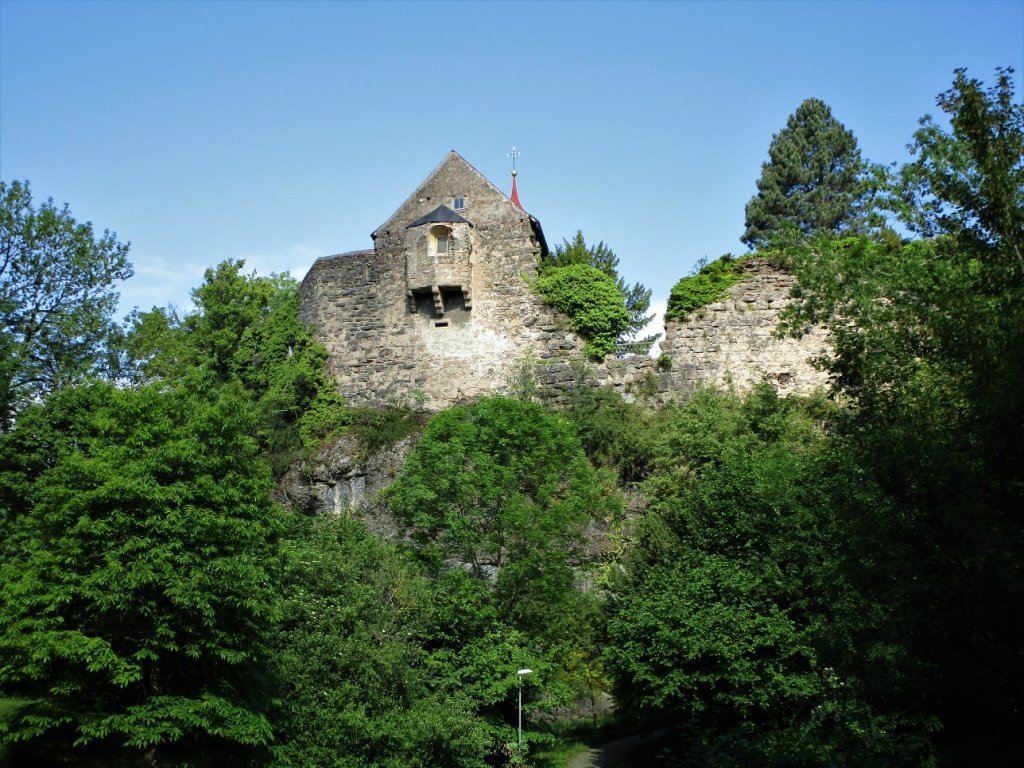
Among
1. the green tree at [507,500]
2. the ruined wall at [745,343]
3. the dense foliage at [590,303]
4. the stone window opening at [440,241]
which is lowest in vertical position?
the green tree at [507,500]

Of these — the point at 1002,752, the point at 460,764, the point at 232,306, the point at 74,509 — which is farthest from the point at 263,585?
the point at 232,306

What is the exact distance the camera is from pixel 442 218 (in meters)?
32.1

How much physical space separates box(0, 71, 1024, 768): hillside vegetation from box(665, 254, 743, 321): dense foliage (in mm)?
262

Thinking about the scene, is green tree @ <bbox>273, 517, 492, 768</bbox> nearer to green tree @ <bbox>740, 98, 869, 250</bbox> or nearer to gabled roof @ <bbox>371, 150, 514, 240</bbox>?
gabled roof @ <bbox>371, 150, 514, 240</bbox>

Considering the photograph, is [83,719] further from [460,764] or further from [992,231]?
[992,231]

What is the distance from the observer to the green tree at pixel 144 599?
17375 millimetres

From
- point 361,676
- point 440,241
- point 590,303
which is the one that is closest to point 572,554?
point 361,676

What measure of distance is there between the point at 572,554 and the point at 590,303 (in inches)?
359

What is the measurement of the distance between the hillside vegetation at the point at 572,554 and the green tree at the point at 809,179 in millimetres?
19478

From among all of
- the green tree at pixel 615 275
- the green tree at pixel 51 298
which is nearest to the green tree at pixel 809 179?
the green tree at pixel 615 275

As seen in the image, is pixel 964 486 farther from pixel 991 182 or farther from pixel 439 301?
pixel 439 301

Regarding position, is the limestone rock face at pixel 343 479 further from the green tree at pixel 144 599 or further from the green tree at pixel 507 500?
the green tree at pixel 144 599

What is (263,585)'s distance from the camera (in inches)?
775

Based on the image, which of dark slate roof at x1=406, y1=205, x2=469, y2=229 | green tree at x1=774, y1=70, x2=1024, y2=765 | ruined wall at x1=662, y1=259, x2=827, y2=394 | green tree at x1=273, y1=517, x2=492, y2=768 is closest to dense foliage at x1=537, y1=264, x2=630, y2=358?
ruined wall at x1=662, y1=259, x2=827, y2=394
